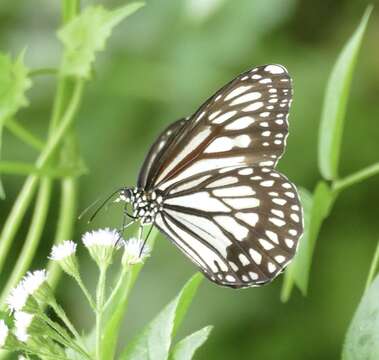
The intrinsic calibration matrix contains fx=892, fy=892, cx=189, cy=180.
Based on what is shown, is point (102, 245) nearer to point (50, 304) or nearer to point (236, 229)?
point (50, 304)

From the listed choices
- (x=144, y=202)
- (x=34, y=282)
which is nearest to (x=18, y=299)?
(x=34, y=282)

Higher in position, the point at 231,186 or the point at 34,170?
the point at 34,170

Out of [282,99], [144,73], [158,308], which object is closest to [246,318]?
[158,308]

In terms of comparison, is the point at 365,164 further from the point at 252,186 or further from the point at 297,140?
the point at 252,186

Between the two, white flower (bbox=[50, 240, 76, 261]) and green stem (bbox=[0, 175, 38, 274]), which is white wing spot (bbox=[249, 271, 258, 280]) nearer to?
white flower (bbox=[50, 240, 76, 261])

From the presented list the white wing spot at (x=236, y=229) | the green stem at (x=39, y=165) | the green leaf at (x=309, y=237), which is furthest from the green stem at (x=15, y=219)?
the green leaf at (x=309, y=237)

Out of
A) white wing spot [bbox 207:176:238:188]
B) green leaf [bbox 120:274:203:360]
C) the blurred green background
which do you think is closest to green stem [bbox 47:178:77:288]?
white wing spot [bbox 207:176:238:188]

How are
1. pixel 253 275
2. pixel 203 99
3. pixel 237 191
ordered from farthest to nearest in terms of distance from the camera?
1. pixel 203 99
2. pixel 237 191
3. pixel 253 275
